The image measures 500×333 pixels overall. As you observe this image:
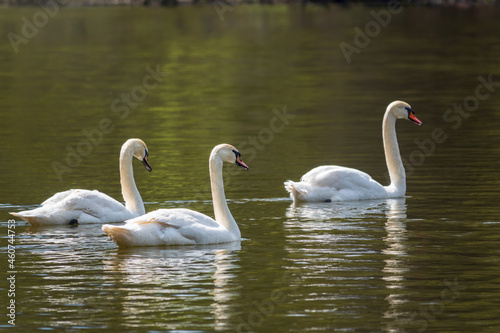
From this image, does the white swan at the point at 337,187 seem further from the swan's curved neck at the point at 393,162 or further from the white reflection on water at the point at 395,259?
the white reflection on water at the point at 395,259

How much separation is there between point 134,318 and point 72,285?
5.27 feet

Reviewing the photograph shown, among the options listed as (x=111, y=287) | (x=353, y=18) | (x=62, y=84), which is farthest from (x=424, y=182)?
(x=353, y=18)

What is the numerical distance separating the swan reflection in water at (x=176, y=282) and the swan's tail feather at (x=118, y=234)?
5.0 inches

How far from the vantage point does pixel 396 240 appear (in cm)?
1490

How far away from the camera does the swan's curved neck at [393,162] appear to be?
1892 cm

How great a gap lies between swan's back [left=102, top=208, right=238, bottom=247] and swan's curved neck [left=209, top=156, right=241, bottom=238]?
0.20m

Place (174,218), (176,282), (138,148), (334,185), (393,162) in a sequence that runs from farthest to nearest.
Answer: (393,162) → (334,185) → (138,148) → (174,218) → (176,282)

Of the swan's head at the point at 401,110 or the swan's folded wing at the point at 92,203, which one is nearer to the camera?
the swan's folded wing at the point at 92,203

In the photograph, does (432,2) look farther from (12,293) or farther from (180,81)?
(12,293)

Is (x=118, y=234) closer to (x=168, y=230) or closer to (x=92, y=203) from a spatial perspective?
(x=168, y=230)

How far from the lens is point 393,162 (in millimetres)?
19375

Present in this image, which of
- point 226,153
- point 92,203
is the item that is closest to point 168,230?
point 226,153

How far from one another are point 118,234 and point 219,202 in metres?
1.50

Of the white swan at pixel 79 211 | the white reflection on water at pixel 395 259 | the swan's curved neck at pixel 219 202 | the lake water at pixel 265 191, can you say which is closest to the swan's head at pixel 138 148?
the white swan at pixel 79 211
